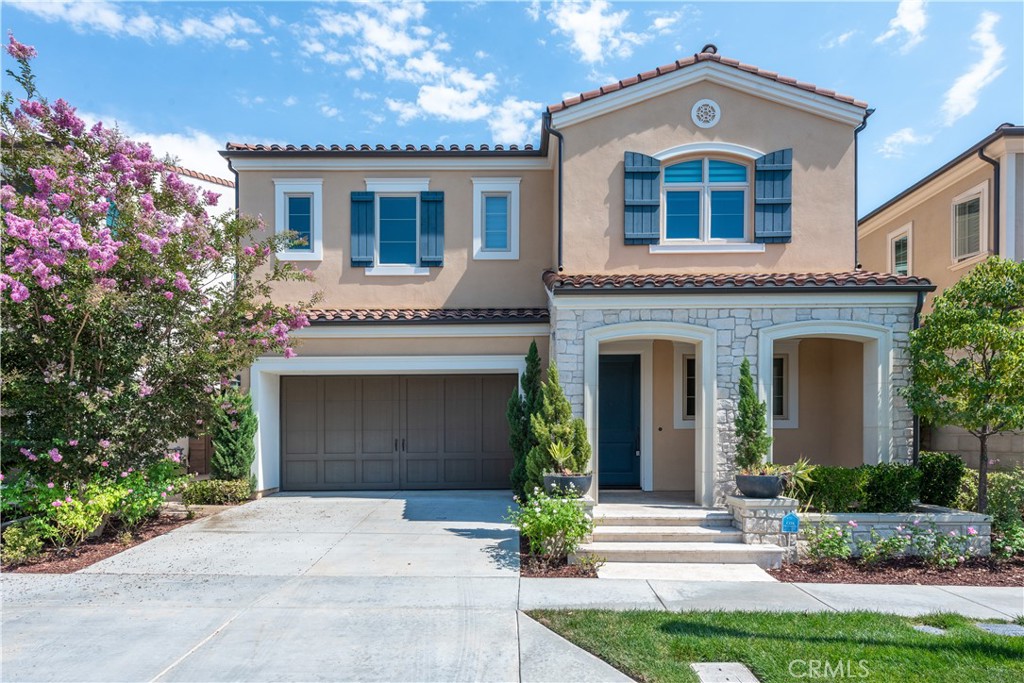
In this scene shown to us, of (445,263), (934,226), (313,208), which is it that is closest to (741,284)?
(445,263)

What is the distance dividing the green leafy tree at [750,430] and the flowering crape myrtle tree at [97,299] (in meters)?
7.36

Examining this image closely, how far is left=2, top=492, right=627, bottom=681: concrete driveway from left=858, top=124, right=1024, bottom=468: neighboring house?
847 centimetres

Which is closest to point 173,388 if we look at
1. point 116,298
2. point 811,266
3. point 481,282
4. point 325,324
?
point 116,298

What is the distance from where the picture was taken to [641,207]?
10.3 m

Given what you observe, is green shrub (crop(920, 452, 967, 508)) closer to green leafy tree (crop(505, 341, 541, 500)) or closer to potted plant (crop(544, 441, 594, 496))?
potted plant (crop(544, 441, 594, 496))

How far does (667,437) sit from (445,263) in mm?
5493

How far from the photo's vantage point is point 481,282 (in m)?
12.2

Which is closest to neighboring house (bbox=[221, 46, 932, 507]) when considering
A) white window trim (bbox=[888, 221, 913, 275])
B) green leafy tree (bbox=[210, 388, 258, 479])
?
green leafy tree (bbox=[210, 388, 258, 479])

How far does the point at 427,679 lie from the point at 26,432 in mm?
6773

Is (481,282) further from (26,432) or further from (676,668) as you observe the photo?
(676,668)

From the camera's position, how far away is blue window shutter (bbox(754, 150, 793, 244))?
408 inches

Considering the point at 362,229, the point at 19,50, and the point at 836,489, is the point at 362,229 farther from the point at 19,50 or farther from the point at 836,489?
the point at 836,489

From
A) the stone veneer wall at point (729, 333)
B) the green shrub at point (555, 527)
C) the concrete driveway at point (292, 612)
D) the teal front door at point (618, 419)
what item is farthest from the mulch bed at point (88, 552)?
the teal front door at point (618, 419)

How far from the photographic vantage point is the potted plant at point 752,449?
26.4ft
